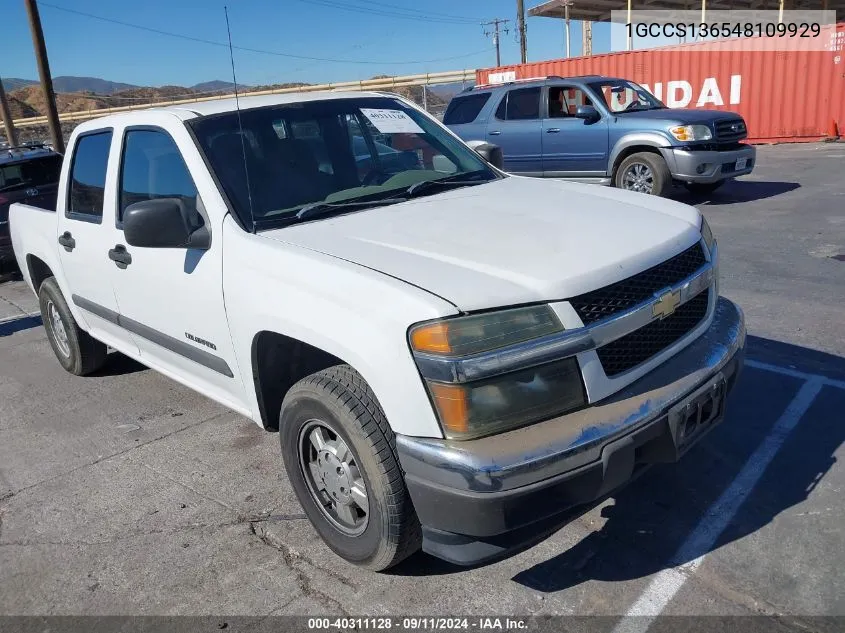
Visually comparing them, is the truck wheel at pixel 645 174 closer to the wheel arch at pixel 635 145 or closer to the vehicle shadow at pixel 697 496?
the wheel arch at pixel 635 145

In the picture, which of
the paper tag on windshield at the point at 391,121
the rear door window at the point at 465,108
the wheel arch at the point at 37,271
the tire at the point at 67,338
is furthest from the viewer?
the rear door window at the point at 465,108

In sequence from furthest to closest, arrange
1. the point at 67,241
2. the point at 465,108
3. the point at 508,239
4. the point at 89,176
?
1. the point at 465,108
2. the point at 67,241
3. the point at 89,176
4. the point at 508,239

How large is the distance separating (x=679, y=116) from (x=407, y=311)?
864cm

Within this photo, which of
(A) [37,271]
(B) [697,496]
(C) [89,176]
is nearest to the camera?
(B) [697,496]

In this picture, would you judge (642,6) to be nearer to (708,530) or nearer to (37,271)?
(37,271)

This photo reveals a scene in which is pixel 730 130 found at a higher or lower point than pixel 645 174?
higher

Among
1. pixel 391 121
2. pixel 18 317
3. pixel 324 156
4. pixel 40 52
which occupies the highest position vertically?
pixel 40 52

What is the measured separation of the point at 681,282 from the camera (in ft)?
9.18

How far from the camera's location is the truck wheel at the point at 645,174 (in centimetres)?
963

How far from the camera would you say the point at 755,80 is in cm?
1705

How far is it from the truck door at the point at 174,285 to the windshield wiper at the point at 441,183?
976 millimetres

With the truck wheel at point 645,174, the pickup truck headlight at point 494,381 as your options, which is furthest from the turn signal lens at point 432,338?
the truck wheel at point 645,174

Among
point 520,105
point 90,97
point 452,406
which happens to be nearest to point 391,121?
point 452,406

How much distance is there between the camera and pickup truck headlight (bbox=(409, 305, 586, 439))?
7.45ft
